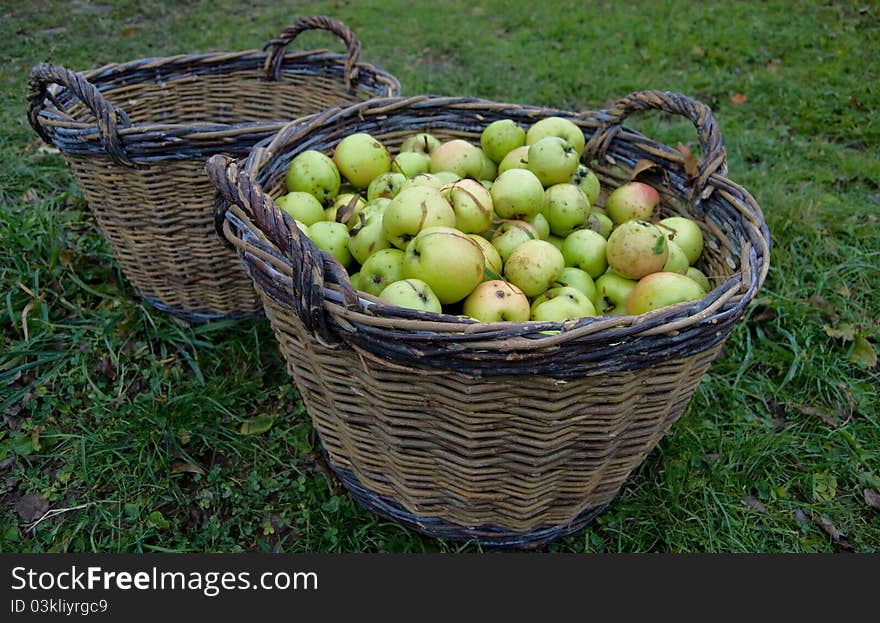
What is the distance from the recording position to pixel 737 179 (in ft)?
12.0

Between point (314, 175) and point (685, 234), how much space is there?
1209 mm

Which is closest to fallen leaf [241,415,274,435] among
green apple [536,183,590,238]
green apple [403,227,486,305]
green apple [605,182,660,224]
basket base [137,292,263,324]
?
basket base [137,292,263,324]

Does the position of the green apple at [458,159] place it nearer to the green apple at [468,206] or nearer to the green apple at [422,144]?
the green apple at [422,144]

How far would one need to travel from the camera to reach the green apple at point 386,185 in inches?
84.8

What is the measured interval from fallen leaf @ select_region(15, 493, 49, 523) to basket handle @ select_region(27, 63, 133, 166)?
114 centimetres

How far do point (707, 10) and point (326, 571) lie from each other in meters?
6.04

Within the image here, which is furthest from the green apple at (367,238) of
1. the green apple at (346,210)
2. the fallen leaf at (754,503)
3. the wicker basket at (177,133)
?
the fallen leaf at (754,503)

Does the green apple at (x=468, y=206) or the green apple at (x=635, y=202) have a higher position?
the green apple at (x=468, y=206)

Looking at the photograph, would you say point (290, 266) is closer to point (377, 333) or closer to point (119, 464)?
point (377, 333)

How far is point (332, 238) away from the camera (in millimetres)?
1969

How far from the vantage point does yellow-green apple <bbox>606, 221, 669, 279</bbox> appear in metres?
1.84

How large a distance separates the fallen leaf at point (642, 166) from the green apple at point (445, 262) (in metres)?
0.88

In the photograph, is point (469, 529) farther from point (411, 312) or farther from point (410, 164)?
point (410, 164)

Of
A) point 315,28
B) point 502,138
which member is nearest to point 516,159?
point 502,138
